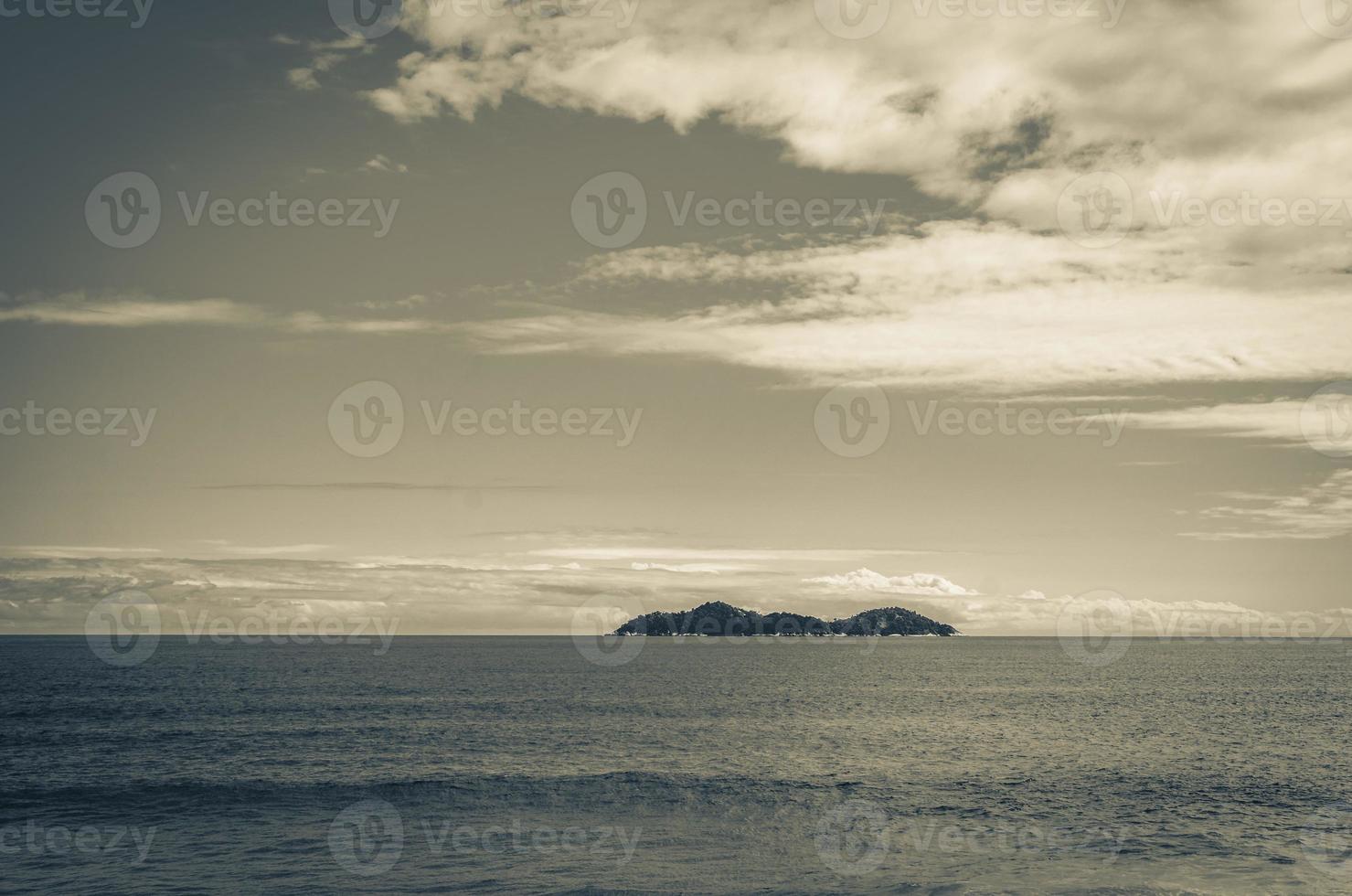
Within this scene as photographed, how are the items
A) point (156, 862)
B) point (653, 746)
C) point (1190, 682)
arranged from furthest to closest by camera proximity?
point (1190, 682) → point (653, 746) → point (156, 862)

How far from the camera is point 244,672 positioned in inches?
6319

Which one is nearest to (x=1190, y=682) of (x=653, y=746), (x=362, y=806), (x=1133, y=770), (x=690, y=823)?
(x=1133, y=770)

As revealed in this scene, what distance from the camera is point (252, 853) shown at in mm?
39500

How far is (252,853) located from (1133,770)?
54.9 metres

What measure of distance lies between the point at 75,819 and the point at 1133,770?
212 ft

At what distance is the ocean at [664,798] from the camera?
36.8 m

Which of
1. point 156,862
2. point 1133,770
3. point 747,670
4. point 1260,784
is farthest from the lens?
point 747,670

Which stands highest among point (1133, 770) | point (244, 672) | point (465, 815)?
point (1133, 770)

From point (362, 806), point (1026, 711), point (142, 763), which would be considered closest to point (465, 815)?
point (362, 806)

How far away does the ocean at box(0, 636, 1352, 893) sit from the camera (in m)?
36.8

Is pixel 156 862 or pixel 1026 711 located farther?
pixel 1026 711

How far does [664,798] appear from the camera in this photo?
50.5m

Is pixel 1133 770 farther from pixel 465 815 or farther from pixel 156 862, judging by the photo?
pixel 156 862

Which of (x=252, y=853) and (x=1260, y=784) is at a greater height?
(x=1260, y=784)
